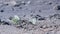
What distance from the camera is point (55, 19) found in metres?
5.43

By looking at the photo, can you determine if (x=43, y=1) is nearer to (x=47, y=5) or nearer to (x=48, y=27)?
(x=47, y=5)

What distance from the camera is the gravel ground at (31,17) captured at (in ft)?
14.9

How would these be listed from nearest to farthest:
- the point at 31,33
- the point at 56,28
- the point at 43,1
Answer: the point at 31,33 → the point at 56,28 → the point at 43,1

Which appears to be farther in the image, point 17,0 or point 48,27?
point 17,0

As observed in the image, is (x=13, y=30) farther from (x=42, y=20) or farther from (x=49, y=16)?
(x=49, y=16)

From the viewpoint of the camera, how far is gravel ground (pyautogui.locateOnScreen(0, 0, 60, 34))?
4.56 m

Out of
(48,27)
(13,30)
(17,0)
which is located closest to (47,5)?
(17,0)

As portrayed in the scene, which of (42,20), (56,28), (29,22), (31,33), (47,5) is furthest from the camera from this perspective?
(47,5)

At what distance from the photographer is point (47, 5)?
737 centimetres

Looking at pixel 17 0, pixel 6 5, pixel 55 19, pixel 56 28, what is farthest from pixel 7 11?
pixel 56 28

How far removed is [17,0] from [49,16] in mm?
2673

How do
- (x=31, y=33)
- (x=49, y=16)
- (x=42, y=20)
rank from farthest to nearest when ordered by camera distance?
1. (x=49, y=16)
2. (x=42, y=20)
3. (x=31, y=33)

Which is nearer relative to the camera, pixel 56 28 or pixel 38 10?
pixel 56 28

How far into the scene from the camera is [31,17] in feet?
18.6
